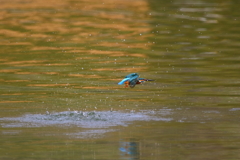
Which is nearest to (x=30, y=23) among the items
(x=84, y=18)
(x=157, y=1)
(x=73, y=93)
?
(x=84, y=18)

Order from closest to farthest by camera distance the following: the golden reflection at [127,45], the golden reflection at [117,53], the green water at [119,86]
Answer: the green water at [119,86]
the golden reflection at [117,53]
the golden reflection at [127,45]

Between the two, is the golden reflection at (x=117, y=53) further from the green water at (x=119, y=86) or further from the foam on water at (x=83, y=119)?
the foam on water at (x=83, y=119)

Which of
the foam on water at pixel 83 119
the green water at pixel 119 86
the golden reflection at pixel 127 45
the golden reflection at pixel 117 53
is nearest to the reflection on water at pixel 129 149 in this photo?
the green water at pixel 119 86

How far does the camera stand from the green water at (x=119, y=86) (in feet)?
32.2

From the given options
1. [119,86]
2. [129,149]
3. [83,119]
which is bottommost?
[119,86]

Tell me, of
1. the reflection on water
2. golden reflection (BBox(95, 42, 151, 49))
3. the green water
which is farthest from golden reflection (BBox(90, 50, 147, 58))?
the reflection on water

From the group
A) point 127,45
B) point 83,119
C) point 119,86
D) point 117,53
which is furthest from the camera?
point 127,45

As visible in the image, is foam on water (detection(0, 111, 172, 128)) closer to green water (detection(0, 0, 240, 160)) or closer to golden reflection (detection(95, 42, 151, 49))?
green water (detection(0, 0, 240, 160))

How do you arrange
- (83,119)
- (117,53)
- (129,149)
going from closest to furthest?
(129,149) < (83,119) < (117,53)

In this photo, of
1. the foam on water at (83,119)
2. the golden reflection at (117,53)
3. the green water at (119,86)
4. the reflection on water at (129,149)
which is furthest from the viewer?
the golden reflection at (117,53)

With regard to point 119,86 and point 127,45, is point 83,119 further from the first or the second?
point 127,45

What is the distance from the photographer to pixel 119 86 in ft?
50.0

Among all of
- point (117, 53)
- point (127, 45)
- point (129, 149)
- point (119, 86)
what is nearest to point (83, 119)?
point (129, 149)

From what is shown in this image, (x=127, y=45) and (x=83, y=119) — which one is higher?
(x=83, y=119)
